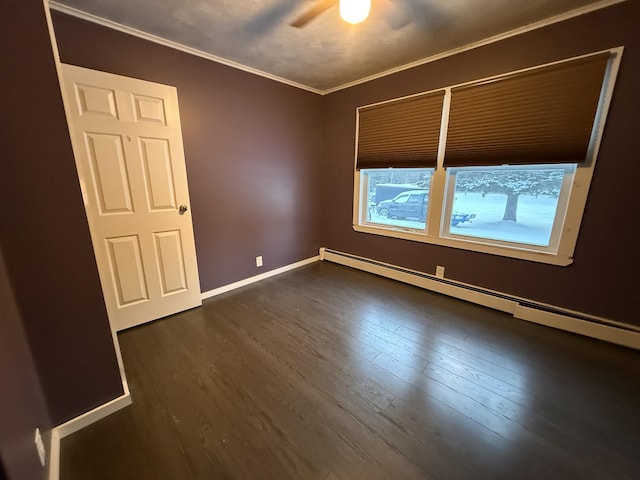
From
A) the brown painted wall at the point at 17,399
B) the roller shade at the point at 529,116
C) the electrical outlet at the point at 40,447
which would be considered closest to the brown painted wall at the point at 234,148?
the brown painted wall at the point at 17,399

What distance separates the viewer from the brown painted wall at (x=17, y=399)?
2.51 ft

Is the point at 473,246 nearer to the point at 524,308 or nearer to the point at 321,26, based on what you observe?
the point at 524,308

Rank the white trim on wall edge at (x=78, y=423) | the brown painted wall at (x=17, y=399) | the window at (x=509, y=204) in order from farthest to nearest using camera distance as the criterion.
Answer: the window at (x=509, y=204) → the white trim on wall edge at (x=78, y=423) → the brown painted wall at (x=17, y=399)

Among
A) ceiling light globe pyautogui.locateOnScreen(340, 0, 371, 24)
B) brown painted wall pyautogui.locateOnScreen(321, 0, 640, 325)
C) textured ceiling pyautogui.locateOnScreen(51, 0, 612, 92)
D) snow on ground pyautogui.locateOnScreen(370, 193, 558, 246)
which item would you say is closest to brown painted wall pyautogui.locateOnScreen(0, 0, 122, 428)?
A: textured ceiling pyautogui.locateOnScreen(51, 0, 612, 92)

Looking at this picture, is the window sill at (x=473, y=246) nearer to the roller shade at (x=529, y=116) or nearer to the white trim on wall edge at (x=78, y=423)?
the roller shade at (x=529, y=116)

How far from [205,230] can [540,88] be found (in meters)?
3.22

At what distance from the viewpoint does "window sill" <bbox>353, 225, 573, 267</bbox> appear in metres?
2.22

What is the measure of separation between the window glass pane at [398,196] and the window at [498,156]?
0.04 ft

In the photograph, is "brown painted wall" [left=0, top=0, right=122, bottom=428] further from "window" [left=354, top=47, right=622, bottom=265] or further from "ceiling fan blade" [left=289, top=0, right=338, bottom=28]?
"window" [left=354, top=47, right=622, bottom=265]

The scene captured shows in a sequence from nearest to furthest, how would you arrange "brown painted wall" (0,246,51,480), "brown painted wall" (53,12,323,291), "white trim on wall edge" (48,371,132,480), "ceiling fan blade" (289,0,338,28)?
1. "brown painted wall" (0,246,51,480)
2. "white trim on wall edge" (48,371,132,480)
3. "ceiling fan blade" (289,0,338,28)
4. "brown painted wall" (53,12,323,291)

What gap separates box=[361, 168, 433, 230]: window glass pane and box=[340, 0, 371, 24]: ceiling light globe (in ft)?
5.81

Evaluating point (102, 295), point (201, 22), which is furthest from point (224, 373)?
point (201, 22)

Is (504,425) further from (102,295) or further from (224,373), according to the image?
(102,295)

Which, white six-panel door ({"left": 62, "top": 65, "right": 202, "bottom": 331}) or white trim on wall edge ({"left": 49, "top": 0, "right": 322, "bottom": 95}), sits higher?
white trim on wall edge ({"left": 49, "top": 0, "right": 322, "bottom": 95})
